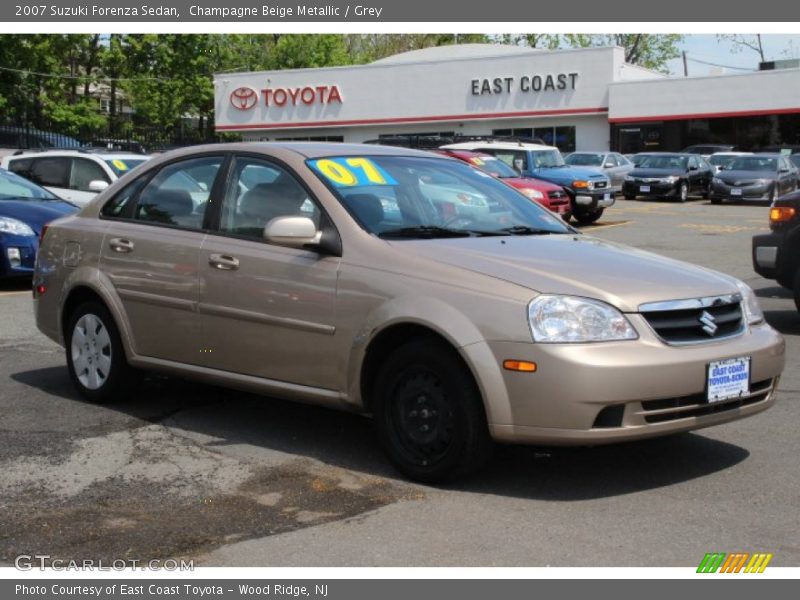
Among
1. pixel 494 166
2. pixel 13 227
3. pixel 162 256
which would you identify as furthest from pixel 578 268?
pixel 494 166

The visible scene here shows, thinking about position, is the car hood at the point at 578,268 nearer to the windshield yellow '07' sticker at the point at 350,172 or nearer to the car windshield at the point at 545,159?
the windshield yellow '07' sticker at the point at 350,172

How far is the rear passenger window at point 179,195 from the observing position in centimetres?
659

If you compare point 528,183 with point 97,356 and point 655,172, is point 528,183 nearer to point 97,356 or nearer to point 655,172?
point 655,172

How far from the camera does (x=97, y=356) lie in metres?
7.12

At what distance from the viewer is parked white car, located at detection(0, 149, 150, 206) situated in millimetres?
16844

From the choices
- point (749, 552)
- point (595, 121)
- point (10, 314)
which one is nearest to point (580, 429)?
point (749, 552)

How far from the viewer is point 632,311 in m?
5.07

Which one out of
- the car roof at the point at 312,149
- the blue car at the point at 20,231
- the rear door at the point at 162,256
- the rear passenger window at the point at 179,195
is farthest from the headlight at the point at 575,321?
the blue car at the point at 20,231

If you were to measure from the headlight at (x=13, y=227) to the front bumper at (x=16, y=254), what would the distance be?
0.19ft

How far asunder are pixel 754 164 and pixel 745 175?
918 millimetres

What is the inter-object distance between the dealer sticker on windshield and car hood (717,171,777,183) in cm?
2669

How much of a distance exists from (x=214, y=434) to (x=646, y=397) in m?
2.65

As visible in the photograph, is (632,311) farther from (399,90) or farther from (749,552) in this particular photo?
(399,90)
